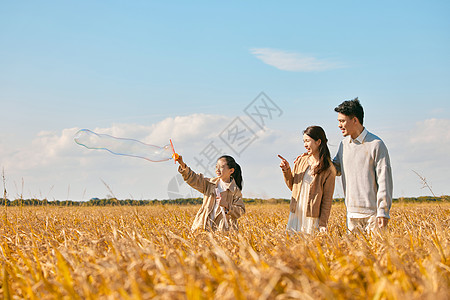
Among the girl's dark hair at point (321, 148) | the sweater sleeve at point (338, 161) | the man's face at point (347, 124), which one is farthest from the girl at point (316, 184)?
the man's face at point (347, 124)

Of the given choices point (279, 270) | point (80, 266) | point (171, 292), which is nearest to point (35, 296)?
point (80, 266)

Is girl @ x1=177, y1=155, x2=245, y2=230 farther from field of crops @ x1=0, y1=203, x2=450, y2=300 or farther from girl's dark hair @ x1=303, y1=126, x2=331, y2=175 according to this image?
field of crops @ x1=0, y1=203, x2=450, y2=300

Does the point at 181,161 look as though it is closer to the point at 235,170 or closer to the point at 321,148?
the point at 235,170

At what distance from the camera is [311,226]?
5621 mm

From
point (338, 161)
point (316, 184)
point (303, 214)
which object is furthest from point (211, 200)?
point (338, 161)

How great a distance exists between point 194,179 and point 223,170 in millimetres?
435

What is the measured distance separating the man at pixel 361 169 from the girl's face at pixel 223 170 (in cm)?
170

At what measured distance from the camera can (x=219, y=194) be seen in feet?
21.3

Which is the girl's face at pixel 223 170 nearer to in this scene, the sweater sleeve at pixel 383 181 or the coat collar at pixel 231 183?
the coat collar at pixel 231 183

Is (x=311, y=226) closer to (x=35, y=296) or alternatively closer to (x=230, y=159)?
(x=230, y=159)

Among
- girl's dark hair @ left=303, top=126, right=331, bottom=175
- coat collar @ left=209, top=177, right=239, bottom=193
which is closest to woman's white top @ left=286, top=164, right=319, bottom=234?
girl's dark hair @ left=303, top=126, right=331, bottom=175

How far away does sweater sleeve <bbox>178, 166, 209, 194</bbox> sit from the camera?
6.29 meters

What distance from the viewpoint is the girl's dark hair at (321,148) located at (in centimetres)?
562

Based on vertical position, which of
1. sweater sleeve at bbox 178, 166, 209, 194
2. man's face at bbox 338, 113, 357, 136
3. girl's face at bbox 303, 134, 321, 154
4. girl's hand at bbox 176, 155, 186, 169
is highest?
man's face at bbox 338, 113, 357, 136
